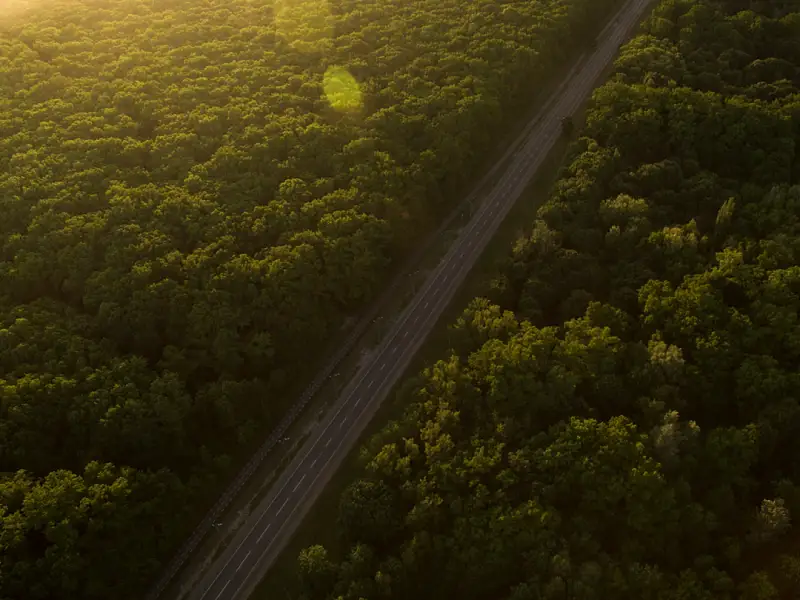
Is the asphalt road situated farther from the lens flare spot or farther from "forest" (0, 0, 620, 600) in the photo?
the lens flare spot

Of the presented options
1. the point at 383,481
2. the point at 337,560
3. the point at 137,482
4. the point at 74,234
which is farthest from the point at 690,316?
the point at 74,234

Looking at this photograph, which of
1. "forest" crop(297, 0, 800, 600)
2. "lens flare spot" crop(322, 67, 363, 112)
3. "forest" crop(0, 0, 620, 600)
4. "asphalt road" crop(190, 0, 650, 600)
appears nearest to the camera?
"forest" crop(297, 0, 800, 600)

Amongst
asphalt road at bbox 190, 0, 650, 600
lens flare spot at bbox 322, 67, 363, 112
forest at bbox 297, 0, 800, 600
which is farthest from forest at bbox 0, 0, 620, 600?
forest at bbox 297, 0, 800, 600

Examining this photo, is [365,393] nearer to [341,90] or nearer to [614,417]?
[614,417]

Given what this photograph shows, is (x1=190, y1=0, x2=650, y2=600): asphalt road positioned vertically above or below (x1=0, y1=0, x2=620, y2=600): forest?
below

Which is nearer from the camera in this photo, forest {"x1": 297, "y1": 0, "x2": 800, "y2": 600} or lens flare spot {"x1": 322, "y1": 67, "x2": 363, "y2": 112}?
forest {"x1": 297, "y1": 0, "x2": 800, "y2": 600}

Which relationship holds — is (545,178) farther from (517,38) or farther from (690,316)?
(690,316)

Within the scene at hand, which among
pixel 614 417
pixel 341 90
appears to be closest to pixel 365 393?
pixel 614 417
